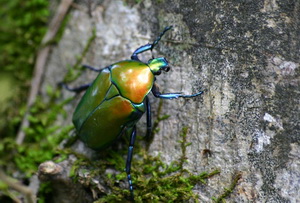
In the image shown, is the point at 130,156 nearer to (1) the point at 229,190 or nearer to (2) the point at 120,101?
(2) the point at 120,101

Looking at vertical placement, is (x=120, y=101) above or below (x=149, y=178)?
above

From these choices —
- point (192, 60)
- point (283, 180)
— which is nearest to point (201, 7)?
point (192, 60)

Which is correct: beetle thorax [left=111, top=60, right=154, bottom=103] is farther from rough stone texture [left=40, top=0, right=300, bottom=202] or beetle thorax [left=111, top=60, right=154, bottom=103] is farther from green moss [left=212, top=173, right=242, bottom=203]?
green moss [left=212, top=173, right=242, bottom=203]

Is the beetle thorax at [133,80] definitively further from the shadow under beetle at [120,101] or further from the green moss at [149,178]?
the green moss at [149,178]

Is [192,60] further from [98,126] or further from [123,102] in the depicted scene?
[98,126]

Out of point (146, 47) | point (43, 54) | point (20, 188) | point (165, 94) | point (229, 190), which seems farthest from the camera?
point (43, 54)

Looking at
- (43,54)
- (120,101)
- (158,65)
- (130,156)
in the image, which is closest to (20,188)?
(130,156)

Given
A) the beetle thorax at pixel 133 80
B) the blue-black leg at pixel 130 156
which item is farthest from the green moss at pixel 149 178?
the beetle thorax at pixel 133 80
